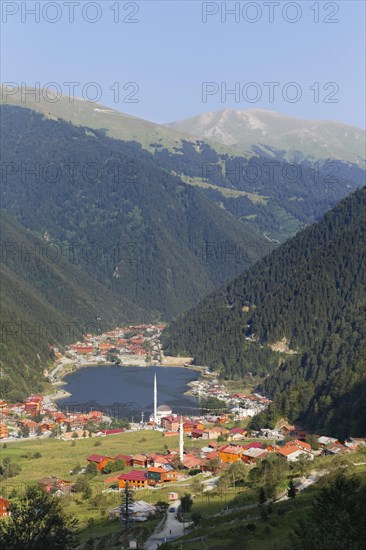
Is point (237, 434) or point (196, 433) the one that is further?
point (196, 433)

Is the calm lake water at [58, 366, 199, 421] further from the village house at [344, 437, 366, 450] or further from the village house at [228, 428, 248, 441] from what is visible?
the village house at [344, 437, 366, 450]

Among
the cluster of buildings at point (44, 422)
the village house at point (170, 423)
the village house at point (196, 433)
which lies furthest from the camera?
the cluster of buildings at point (44, 422)

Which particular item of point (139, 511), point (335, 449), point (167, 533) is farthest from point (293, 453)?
point (167, 533)

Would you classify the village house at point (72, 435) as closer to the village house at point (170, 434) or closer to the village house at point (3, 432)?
the village house at point (3, 432)

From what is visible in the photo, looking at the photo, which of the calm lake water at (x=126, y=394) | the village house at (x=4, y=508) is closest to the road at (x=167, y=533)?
the village house at (x=4, y=508)

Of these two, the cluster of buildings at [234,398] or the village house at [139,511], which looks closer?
the village house at [139,511]

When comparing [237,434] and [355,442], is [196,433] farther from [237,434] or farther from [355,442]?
[355,442]

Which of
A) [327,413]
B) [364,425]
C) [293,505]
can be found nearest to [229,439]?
[327,413]
